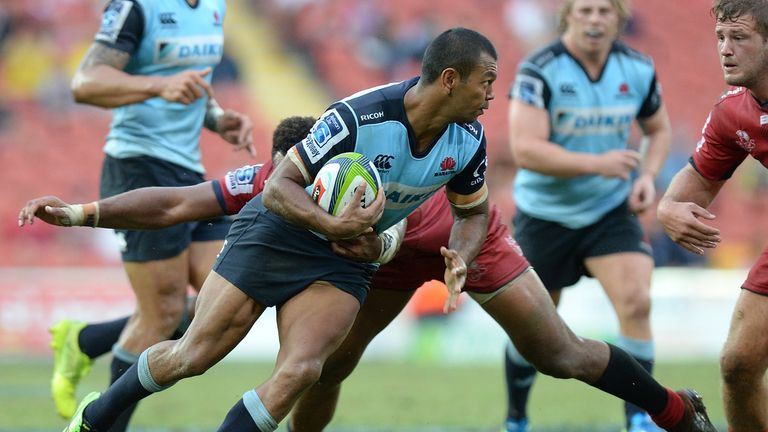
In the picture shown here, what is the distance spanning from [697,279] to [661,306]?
0.69 metres

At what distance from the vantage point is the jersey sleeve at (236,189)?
577 centimetres

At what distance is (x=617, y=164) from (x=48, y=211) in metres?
3.69

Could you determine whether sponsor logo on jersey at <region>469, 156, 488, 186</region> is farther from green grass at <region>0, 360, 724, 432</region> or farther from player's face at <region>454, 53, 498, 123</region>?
green grass at <region>0, 360, 724, 432</region>

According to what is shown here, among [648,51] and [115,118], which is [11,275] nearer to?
[115,118]

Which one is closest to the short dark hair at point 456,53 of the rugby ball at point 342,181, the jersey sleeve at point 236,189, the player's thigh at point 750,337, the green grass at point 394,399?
the rugby ball at point 342,181

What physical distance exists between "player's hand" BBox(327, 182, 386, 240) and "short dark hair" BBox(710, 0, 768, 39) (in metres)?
1.96

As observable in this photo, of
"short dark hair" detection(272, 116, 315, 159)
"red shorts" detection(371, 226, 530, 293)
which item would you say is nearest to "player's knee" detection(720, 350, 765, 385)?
"red shorts" detection(371, 226, 530, 293)

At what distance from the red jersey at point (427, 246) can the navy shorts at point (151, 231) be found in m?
1.17

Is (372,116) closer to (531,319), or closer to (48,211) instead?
(531,319)

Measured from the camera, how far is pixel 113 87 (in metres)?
6.59

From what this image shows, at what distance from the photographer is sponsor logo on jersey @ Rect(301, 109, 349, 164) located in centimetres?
519

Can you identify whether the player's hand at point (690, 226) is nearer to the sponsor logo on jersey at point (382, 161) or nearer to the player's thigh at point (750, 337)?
the player's thigh at point (750, 337)

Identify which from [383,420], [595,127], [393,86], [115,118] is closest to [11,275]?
[383,420]

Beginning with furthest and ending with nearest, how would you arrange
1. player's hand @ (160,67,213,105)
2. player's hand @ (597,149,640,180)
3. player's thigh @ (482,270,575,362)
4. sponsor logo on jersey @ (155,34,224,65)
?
1. player's hand @ (597,149,640,180)
2. sponsor logo on jersey @ (155,34,224,65)
3. player's hand @ (160,67,213,105)
4. player's thigh @ (482,270,575,362)
